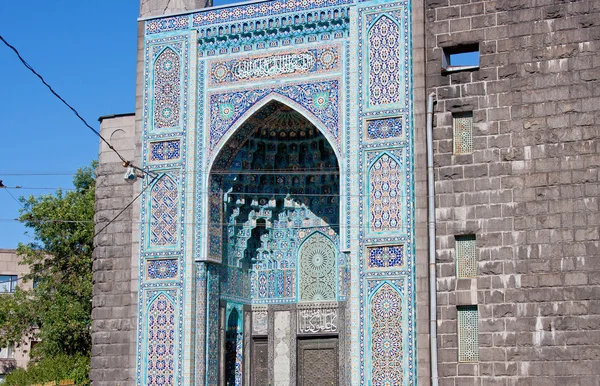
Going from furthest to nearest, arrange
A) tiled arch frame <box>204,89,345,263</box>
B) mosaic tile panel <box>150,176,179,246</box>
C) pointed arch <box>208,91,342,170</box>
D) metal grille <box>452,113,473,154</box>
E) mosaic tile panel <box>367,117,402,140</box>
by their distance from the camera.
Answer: mosaic tile panel <box>150,176,179,246</box>
tiled arch frame <box>204,89,345,263</box>
pointed arch <box>208,91,342,170</box>
mosaic tile panel <box>367,117,402,140</box>
metal grille <box>452,113,473,154</box>

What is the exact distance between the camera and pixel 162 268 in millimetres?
15750

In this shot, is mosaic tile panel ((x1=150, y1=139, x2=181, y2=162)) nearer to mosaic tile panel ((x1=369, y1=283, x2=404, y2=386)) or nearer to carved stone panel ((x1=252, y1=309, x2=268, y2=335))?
carved stone panel ((x1=252, y1=309, x2=268, y2=335))

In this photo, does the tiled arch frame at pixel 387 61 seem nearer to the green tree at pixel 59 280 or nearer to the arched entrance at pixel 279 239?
the arched entrance at pixel 279 239

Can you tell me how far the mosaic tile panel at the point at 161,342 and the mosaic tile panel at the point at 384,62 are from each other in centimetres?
452

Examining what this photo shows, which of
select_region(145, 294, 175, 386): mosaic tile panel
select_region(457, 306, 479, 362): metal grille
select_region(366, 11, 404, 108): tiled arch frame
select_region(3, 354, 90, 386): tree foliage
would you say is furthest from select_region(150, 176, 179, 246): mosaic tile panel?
select_region(3, 354, 90, 386): tree foliage

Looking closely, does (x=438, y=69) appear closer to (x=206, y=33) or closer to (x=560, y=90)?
(x=560, y=90)

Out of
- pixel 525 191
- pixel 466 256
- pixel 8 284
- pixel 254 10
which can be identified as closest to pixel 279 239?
pixel 254 10

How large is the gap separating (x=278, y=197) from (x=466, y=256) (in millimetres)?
4227

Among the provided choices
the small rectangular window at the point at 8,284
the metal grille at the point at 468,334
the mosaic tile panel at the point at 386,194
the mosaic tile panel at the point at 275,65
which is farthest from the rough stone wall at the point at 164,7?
→ the small rectangular window at the point at 8,284

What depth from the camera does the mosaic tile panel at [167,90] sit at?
1617cm

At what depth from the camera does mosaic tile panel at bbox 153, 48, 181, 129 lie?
16.2 m

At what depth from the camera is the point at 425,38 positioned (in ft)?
48.0

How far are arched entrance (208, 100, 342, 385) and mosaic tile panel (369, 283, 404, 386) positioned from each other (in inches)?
96.8

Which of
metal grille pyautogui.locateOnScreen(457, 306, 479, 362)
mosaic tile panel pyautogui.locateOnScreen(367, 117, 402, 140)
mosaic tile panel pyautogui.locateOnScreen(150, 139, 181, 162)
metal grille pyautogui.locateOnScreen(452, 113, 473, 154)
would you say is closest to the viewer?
metal grille pyautogui.locateOnScreen(457, 306, 479, 362)
